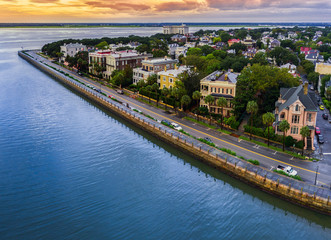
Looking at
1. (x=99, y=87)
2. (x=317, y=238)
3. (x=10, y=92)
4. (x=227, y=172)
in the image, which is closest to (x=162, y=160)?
(x=227, y=172)

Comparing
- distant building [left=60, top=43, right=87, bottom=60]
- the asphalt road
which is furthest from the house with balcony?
distant building [left=60, top=43, right=87, bottom=60]

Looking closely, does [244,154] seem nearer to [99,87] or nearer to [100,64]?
[99,87]

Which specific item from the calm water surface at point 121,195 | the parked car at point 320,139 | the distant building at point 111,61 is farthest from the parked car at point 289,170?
the distant building at point 111,61

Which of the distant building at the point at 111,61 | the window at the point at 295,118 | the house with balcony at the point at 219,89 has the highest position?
the distant building at the point at 111,61

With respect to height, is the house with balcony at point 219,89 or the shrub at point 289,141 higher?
the house with balcony at point 219,89

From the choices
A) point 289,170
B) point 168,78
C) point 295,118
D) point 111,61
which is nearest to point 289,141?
point 295,118

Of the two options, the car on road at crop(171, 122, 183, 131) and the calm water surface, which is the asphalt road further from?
the calm water surface

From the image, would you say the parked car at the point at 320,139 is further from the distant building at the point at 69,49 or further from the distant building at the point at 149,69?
the distant building at the point at 69,49
